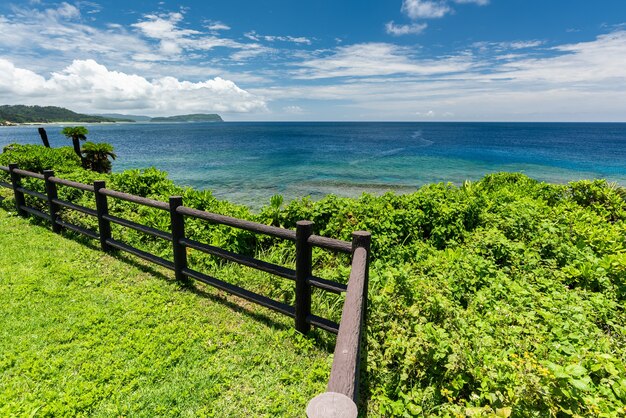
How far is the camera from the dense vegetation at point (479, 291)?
10.2 ft

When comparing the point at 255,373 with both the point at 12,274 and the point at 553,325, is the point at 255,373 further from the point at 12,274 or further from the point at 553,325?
the point at 12,274

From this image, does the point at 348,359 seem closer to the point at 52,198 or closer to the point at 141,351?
the point at 141,351

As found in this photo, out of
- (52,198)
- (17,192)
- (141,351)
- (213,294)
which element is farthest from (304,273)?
(17,192)

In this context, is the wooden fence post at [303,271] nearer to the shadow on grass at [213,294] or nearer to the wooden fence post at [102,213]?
the shadow on grass at [213,294]

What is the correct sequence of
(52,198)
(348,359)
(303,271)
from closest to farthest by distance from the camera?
(348,359)
(303,271)
(52,198)

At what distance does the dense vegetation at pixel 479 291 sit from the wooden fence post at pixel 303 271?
68 centimetres

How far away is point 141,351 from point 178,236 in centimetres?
212

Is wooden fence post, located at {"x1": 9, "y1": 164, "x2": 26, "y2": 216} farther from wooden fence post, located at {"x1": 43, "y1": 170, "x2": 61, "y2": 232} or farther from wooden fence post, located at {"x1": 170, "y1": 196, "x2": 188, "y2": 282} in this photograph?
wooden fence post, located at {"x1": 170, "y1": 196, "x2": 188, "y2": 282}

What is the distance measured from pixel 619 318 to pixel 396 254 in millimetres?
3356

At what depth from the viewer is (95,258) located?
23.0 feet

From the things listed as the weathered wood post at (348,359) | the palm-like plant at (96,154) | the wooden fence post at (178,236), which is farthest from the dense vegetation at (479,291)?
the palm-like plant at (96,154)

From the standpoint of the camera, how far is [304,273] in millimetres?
Answer: 4578

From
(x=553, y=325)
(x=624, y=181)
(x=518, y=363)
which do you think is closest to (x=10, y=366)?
(x=518, y=363)

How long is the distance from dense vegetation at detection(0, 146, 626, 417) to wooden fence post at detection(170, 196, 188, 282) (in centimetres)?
88
